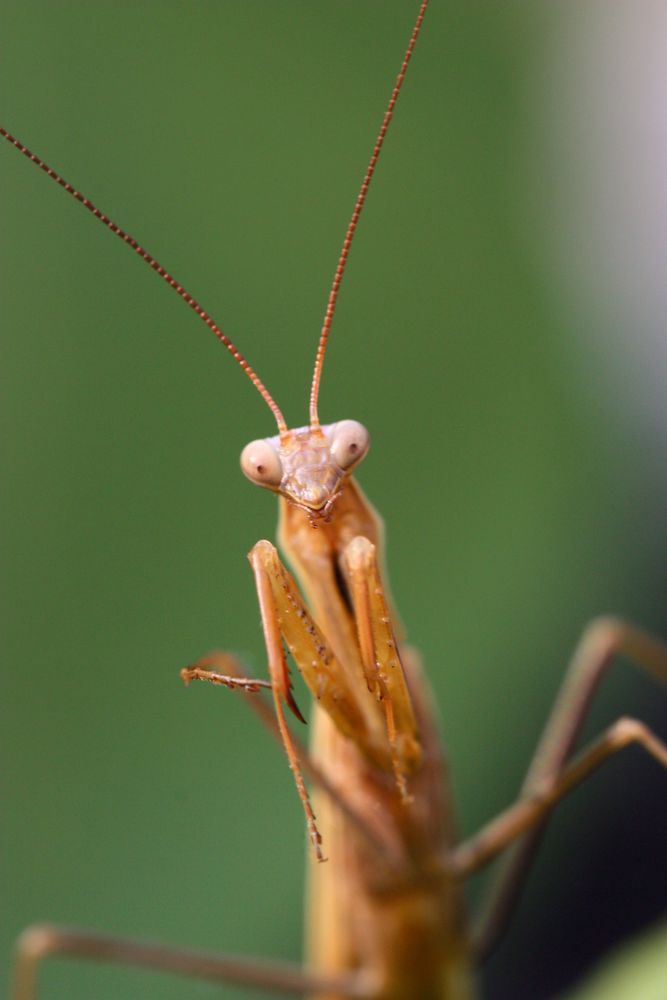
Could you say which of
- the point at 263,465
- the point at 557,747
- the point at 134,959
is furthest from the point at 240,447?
the point at 134,959

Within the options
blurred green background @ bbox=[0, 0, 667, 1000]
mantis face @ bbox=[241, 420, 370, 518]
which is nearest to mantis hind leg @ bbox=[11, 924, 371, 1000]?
blurred green background @ bbox=[0, 0, 667, 1000]

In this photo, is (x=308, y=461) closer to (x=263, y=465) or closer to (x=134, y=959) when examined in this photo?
(x=263, y=465)

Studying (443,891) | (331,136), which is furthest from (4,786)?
(331,136)

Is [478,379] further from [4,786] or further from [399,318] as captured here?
[4,786]

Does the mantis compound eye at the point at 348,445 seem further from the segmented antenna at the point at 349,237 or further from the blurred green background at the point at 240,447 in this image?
the blurred green background at the point at 240,447

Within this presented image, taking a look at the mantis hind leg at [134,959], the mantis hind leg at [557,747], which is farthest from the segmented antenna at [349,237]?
the mantis hind leg at [134,959]

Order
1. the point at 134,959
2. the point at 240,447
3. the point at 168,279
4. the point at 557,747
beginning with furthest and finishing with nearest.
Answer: the point at 240,447 → the point at 557,747 → the point at 134,959 → the point at 168,279
